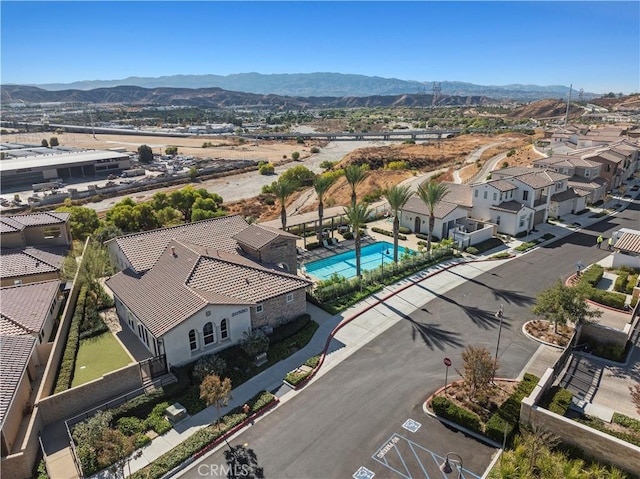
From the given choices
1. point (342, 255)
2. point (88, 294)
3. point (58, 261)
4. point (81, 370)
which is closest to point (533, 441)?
point (81, 370)

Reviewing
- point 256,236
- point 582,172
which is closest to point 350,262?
point 256,236

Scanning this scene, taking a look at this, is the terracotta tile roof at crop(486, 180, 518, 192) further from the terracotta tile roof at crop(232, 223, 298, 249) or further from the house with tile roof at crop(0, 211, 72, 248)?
the house with tile roof at crop(0, 211, 72, 248)

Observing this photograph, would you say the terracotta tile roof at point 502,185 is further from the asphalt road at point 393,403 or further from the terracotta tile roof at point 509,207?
the asphalt road at point 393,403

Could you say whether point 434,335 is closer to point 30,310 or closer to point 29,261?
point 30,310

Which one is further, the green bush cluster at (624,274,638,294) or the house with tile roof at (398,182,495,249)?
the house with tile roof at (398,182,495,249)

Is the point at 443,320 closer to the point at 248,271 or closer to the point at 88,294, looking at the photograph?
the point at 248,271

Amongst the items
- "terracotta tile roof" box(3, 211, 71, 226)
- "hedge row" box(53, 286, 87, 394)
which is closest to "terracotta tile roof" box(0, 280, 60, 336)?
"hedge row" box(53, 286, 87, 394)

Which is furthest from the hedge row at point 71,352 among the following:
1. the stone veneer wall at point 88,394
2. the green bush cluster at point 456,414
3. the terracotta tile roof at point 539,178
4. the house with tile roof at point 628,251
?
the terracotta tile roof at point 539,178
